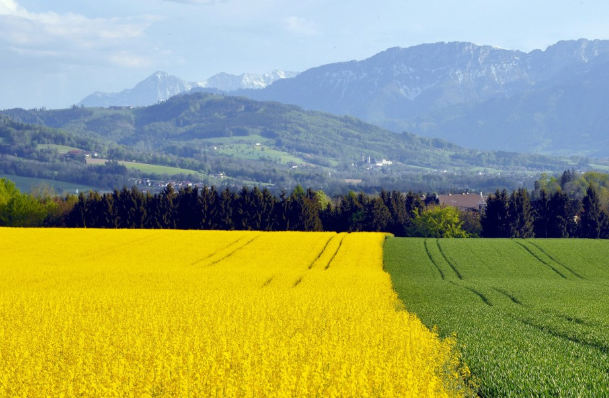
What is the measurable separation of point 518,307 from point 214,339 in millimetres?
17531

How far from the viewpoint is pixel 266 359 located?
55.2 feet

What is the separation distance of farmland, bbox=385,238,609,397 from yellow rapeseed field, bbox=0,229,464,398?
4.34ft

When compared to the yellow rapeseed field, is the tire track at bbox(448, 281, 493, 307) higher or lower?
lower

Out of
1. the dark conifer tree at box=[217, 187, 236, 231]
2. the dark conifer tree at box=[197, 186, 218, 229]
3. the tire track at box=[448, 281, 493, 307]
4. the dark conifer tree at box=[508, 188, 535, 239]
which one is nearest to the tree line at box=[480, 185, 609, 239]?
the dark conifer tree at box=[508, 188, 535, 239]

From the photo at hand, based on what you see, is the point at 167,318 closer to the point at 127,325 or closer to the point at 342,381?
the point at 127,325

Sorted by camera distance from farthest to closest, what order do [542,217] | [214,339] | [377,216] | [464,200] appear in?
[464,200], [377,216], [542,217], [214,339]

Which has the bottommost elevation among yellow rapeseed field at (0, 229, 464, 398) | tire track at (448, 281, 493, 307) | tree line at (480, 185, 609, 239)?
tire track at (448, 281, 493, 307)

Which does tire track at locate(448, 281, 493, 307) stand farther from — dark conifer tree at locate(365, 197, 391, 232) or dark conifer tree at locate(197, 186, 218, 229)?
dark conifer tree at locate(197, 186, 218, 229)

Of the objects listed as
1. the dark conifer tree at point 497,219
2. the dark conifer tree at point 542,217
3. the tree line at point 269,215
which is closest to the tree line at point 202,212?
the tree line at point 269,215

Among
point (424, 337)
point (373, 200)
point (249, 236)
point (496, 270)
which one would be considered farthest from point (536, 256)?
point (424, 337)

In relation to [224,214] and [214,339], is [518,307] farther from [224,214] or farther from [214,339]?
[224,214]

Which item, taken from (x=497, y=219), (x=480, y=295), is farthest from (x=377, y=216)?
(x=480, y=295)

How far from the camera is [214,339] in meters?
20.2

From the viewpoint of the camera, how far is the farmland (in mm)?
16075
